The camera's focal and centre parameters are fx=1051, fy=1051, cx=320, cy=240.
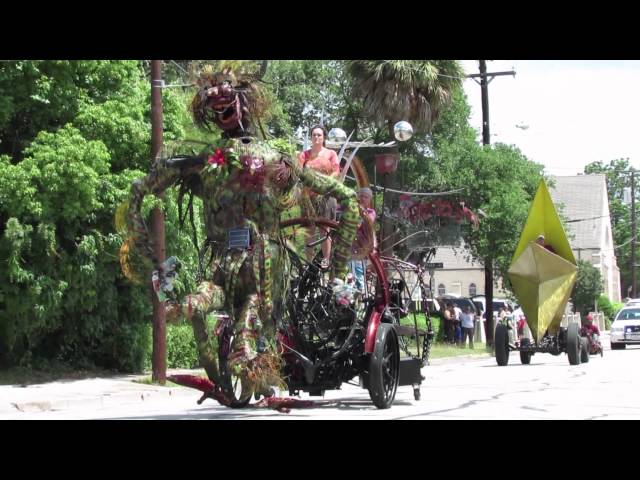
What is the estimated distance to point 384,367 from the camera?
10641mm

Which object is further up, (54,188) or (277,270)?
(54,188)

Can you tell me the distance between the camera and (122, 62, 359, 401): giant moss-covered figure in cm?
845

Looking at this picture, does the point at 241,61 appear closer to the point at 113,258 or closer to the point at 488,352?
the point at 113,258

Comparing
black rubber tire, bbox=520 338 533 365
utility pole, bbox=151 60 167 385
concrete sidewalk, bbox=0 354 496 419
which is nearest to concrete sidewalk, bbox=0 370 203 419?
concrete sidewalk, bbox=0 354 496 419

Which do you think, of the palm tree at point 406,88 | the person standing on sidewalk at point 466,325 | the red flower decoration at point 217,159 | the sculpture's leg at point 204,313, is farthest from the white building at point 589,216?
the red flower decoration at point 217,159

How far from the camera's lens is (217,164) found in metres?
8.57

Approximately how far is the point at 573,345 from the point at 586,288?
37305 millimetres

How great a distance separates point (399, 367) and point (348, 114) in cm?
3142

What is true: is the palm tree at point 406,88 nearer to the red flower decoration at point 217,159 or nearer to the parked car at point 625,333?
the parked car at point 625,333

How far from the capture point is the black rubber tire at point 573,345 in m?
21.6

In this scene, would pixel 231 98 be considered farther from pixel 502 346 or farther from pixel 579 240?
pixel 579 240

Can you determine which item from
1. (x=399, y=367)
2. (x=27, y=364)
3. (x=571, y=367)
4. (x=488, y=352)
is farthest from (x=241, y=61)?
(x=488, y=352)

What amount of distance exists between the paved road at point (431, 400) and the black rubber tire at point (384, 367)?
163mm

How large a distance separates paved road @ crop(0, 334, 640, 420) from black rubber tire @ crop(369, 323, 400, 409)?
163 millimetres
